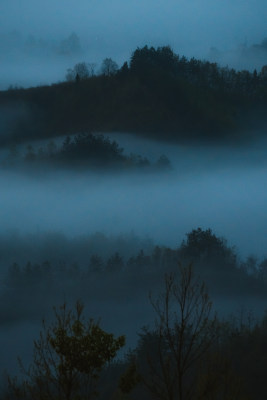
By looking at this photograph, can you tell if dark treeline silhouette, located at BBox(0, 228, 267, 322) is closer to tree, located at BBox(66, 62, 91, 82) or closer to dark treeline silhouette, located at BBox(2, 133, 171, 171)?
dark treeline silhouette, located at BBox(2, 133, 171, 171)

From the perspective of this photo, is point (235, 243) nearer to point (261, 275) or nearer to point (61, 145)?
point (261, 275)

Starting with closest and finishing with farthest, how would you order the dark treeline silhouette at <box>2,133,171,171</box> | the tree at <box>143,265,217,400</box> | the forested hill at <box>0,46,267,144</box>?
the tree at <box>143,265,217,400</box>, the dark treeline silhouette at <box>2,133,171,171</box>, the forested hill at <box>0,46,267,144</box>

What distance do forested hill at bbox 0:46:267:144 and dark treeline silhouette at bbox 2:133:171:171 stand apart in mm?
4696

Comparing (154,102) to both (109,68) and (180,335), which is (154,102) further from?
(180,335)

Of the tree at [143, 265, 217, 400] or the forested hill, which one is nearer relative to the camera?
the tree at [143, 265, 217, 400]

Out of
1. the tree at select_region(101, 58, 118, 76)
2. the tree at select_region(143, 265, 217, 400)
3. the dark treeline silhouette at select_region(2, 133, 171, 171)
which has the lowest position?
the tree at select_region(143, 265, 217, 400)

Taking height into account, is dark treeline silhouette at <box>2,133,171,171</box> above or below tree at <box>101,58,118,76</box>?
below

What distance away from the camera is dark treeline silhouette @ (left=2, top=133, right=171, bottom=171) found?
68.4 metres

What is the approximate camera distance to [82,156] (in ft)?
232

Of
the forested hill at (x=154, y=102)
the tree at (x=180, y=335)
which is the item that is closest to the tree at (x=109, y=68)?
the forested hill at (x=154, y=102)

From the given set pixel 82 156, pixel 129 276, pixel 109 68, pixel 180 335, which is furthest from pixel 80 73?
pixel 180 335

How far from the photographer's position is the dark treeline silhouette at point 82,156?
225ft

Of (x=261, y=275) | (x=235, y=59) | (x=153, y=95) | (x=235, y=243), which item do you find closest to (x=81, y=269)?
(x=261, y=275)

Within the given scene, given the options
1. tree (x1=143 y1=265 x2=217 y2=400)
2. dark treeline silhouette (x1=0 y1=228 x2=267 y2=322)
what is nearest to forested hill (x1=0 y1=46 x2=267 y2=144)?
dark treeline silhouette (x1=0 y1=228 x2=267 y2=322)
